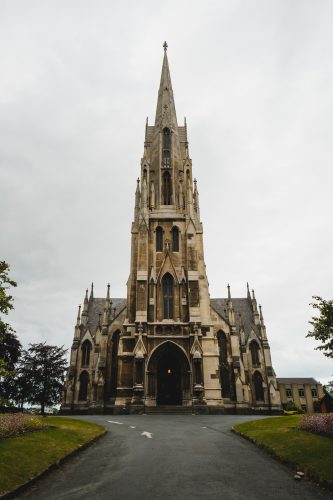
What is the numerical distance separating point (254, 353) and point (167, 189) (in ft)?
75.6

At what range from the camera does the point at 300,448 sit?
1083 cm

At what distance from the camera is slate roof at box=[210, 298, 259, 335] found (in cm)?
4743

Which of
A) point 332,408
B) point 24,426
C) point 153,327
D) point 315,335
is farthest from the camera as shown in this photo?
point 332,408

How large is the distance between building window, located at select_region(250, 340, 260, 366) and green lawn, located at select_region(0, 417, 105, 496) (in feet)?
Answer: 109

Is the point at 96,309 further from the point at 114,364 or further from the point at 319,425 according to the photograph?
the point at 319,425

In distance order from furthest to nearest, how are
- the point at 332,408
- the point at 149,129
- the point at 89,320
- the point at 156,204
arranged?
the point at 149,129
the point at 89,320
the point at 156,204
the point at 332,408

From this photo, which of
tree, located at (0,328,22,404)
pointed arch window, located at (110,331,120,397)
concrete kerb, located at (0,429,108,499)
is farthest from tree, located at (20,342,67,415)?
concrete kerb, located at (0,429,108,499)

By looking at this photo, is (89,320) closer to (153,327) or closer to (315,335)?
(153,327)

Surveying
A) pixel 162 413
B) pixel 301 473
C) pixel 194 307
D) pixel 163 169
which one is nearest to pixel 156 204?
pixel 163 169

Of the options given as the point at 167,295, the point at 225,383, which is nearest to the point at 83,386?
the point at 167,295

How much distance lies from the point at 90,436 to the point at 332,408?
32894 mm

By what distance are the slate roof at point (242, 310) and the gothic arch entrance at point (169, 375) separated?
14.6 metres

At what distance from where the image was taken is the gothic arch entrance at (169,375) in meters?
31.8

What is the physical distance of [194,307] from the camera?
3438 centimetres
